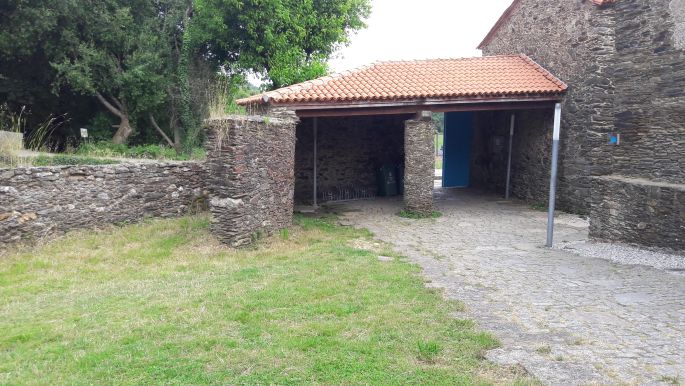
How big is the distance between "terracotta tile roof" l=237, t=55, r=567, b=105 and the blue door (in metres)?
3.35

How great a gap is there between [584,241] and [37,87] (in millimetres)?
20946

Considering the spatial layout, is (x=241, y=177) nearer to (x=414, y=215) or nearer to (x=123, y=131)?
(x=414, y=215)

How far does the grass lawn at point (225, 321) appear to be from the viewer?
3836mm

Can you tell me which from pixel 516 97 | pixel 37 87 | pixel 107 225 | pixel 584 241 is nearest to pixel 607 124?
pixel 516 97

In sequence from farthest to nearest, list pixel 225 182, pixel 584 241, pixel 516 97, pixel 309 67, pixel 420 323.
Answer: pixel 309 67
pixel 516 97
pixel 584 241
pixel 225 182
pixel 420 323

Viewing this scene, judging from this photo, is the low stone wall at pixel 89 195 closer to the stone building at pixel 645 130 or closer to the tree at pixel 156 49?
the tree at pixel 156 49

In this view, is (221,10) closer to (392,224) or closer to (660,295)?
(392,224)

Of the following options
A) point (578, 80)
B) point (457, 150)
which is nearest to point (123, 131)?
point (457, 150)

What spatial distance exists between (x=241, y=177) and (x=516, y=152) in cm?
952

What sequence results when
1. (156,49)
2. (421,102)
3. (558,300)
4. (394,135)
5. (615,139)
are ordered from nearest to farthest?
(558,300), (615,139), (421,102), (394,135), (156,49)

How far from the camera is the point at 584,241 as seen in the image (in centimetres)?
906

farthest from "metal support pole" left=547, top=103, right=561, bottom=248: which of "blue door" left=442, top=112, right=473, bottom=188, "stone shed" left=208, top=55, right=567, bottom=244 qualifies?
"blue door" left=442, top=112, right=473, bottom=188

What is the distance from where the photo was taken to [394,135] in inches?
605

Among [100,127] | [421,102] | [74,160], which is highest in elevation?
[421,102]
